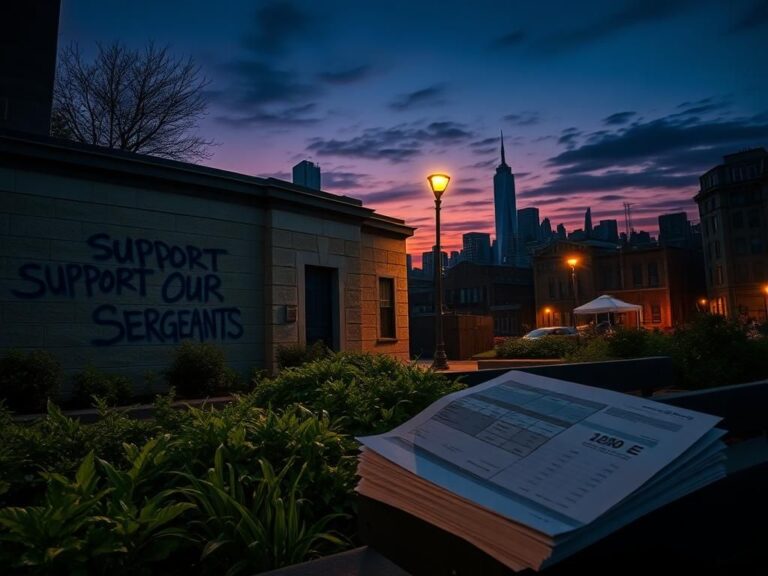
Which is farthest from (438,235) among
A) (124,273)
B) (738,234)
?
(738,234)

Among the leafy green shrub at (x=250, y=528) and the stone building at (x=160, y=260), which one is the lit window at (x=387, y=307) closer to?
the stone building at (x=160, y=260)

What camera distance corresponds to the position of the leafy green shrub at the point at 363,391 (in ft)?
9.45

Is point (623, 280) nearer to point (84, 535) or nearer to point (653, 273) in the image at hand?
point (653, 273)

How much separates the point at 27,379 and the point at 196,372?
9.19 feet

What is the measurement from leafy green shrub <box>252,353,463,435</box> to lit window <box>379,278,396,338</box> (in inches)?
484

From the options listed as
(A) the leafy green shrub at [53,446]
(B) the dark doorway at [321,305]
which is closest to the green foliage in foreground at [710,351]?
(B) the dark doorway at [321,305]

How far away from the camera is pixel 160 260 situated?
11.4 metres

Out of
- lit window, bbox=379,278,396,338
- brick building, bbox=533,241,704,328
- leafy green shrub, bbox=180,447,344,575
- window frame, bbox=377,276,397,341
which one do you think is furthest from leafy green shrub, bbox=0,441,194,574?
brick building, bbox=533,241,704,328

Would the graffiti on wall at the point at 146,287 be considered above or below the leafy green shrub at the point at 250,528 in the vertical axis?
above

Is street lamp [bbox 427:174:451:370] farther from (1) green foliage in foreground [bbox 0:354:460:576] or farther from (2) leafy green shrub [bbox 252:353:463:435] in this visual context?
(1) green foliage in foreground [bbox 0:354:460:576]

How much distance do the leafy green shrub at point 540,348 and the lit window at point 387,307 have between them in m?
5.79

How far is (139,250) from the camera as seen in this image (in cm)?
1114

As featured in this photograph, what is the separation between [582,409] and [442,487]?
1.88 ft

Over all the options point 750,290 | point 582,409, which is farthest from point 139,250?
point 750,290
